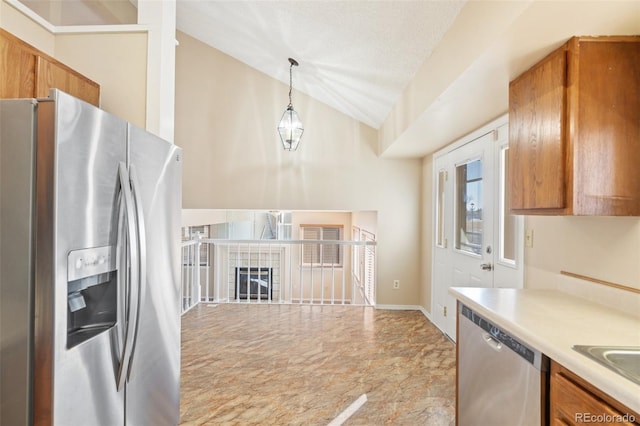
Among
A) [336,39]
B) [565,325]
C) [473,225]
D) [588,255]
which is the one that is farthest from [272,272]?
[565,325]

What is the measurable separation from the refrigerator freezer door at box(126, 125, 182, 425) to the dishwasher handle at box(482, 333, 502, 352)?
4.80 ft

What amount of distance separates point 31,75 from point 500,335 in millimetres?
2614

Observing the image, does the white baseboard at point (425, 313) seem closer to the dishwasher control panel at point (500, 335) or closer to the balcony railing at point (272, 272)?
the balcony railing at point (272, 272)

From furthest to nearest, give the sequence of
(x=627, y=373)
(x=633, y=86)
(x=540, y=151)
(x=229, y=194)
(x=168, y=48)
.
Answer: (x=229, y=194) < (x=168, y=48) < (x=540, y=151) < (x=633, y=86) < (x=627, y=373)

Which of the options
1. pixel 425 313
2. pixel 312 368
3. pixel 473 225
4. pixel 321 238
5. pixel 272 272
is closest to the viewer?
pixel 312 368

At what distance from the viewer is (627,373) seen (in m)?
0.99

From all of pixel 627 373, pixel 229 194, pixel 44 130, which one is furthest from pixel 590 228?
pixel 229 194

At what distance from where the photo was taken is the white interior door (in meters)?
2.68

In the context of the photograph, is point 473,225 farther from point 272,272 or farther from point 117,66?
point 272,272

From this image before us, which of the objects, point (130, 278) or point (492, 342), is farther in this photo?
point (492, 342)

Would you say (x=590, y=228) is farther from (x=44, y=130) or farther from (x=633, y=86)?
(x=44, y=130)

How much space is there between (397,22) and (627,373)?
7.05 feet

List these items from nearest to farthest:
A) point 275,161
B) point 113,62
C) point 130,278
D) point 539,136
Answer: point 130,278 → point 539,136 → point 113,62 → point 275,161

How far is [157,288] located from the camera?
5.06 feet
